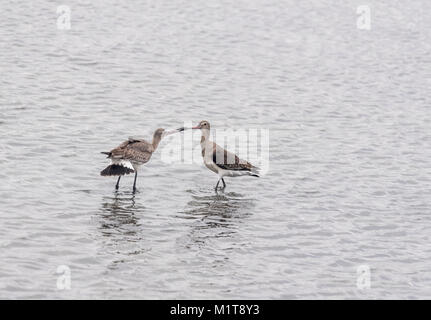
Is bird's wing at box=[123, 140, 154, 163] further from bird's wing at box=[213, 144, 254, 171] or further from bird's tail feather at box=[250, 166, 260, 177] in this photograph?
bird's tail feather at box=[250, 166, 260, 177]

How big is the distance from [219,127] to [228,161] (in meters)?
4.71

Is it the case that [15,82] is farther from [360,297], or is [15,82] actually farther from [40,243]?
[360,297]

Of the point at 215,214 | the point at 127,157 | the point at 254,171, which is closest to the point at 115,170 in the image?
the point at 127,157

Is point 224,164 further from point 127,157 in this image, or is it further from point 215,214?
point 127,157

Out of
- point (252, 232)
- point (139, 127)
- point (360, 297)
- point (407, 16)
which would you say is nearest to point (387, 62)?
point (407, 16)

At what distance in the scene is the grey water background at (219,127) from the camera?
1495 cm

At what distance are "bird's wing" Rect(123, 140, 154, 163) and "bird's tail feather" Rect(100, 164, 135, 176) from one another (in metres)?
0.38

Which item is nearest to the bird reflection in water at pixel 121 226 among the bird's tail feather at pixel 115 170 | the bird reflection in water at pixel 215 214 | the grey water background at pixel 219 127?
the grey water background at pixel 219 127

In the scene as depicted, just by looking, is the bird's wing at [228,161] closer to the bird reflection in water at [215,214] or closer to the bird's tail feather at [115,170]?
the bird reflection in water at [215,214]

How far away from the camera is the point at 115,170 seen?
60.6 ft

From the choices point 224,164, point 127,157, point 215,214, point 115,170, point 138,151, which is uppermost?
point 138,151

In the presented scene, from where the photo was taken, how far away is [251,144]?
2322 cm

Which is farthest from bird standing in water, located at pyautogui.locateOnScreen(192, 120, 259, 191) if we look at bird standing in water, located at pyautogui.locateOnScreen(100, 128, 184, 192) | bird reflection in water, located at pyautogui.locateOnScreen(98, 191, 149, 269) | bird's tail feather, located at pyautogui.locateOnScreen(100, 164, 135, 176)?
bird's tail feather, located at pyautogui.locateOnScreen(100, 164, 135, 176)

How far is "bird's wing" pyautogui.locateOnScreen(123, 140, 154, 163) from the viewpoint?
19031 mm
